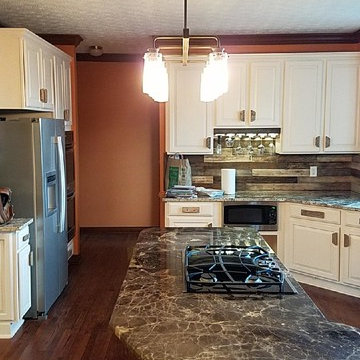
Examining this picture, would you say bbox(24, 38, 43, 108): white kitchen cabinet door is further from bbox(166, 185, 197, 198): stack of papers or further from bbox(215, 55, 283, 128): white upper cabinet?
bbox(215, 55, 283, 128): white upper cabinet

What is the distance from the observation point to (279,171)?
4.96 m

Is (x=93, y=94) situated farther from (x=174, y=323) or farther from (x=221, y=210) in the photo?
(x=174, y=323)

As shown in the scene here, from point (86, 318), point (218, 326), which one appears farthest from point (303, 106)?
point (218, 326)

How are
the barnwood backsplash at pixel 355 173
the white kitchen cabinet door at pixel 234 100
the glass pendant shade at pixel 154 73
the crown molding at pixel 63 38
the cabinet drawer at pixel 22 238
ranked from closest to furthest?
the glass pendant shade at pixel 154 73 < the cabinet drawer at pixel 22 238 < the white kitchen cabinet door at pixel 234 100 < the barnwood backsplash at pixel 355 173 < the crown molding at pixel 63 38

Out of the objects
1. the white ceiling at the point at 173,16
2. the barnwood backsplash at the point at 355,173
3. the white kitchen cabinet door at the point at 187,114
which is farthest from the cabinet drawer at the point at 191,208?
the white ceiling at the point at 173,16

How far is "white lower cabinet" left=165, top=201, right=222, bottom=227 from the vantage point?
441cm

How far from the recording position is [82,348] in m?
3.20

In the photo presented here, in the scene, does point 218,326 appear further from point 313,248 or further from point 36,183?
point 313,248

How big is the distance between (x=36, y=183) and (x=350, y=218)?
2.68 m

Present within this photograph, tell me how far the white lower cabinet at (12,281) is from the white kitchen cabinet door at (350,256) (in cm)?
273

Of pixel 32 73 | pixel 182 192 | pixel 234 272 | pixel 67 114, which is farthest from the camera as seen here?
pixel 67 114

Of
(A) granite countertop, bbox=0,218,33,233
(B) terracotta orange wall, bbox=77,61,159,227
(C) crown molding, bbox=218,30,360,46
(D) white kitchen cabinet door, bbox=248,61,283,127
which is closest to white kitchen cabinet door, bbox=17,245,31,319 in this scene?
(A) granite countertop, bbox=0,218,33,233

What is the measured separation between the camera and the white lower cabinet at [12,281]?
3219 mm

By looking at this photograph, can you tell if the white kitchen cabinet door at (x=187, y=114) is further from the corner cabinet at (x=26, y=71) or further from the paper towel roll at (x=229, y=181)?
the corner cabinet at (x=26, y=71)
